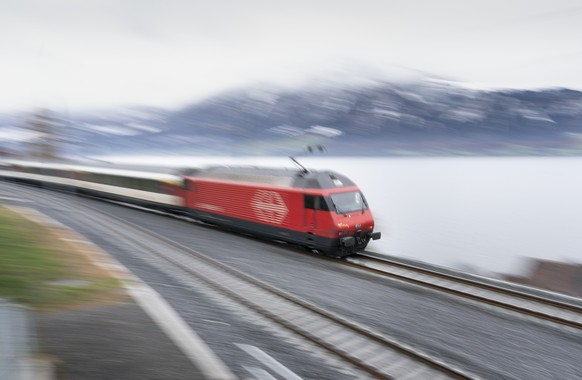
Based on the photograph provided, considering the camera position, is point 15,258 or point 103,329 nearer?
point 103,329

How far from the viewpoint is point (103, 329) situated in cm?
716

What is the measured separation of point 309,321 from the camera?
32.0 ft

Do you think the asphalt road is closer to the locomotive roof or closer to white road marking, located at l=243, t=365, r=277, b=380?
white road marking, located at l=243, t=365, r=277, b=380

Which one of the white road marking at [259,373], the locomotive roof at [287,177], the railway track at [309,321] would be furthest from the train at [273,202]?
the white road marking at [259,373]

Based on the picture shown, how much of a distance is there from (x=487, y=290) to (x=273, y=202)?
8.83m

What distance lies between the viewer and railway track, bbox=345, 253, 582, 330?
35.4 feet

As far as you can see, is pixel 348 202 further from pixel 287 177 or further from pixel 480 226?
pixel 480 226

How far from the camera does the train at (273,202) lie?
1580 cm

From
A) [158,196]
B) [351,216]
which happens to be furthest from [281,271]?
[158,196]

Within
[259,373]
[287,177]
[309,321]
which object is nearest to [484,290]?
[309,321]

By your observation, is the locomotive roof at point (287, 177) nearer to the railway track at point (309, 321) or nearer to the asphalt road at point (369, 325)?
the asphalt road at point (369, 325)

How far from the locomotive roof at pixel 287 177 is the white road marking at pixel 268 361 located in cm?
893

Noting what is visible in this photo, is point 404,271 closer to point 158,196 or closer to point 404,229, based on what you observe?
point 158,196

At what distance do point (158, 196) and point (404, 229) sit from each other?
3730 centimetres
